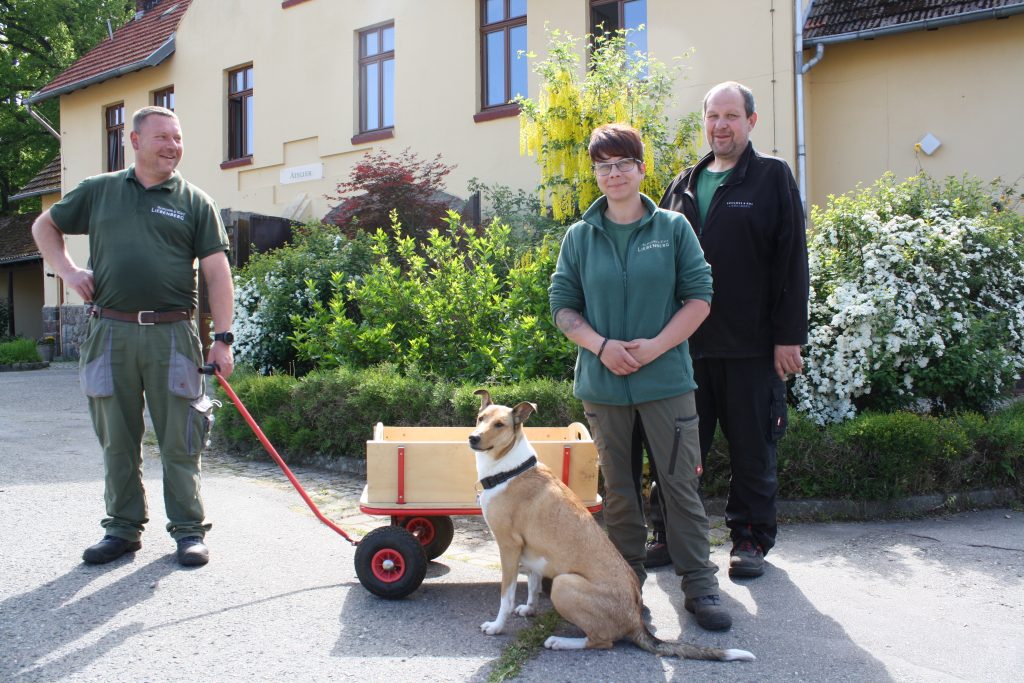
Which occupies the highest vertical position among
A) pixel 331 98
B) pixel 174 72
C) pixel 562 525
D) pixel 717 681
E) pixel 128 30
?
pixel 128 30

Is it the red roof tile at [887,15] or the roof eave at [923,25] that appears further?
the red roof tile at [887,15]

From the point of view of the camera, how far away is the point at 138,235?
4270mm

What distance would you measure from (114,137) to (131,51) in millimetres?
2079

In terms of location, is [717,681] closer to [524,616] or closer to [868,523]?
[524,616]

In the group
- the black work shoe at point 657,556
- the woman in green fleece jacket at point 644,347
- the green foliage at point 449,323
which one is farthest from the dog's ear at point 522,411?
the green foliage at point 449,323

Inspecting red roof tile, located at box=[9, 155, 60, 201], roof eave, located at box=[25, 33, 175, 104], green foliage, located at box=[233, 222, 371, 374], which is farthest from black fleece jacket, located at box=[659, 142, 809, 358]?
red roof tile, located at box=[9, 155, 60, 201]

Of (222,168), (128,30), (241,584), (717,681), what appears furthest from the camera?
(128,30)

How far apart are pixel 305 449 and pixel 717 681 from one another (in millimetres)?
4766

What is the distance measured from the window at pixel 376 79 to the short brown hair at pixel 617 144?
10.9m

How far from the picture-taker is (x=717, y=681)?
118 inches

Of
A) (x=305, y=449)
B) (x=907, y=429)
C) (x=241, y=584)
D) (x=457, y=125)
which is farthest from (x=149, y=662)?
(x=457, y=125)

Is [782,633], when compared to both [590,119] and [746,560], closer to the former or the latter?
[746,560]

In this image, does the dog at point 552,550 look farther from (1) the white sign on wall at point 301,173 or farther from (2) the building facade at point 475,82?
(1) the white sign on wall at point 301,173

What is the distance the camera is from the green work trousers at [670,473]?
355cm
